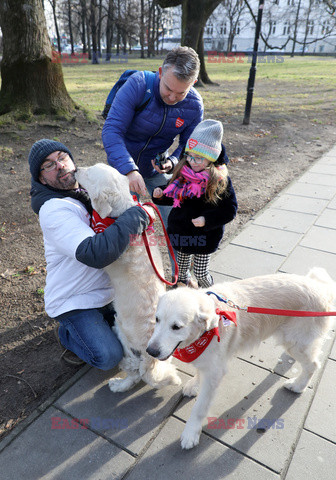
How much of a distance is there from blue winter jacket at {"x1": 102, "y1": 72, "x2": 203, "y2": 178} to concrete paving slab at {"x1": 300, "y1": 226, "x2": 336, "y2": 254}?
267 cm

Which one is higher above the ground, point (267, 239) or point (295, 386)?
point (267, 239)

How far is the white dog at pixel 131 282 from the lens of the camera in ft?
8.63

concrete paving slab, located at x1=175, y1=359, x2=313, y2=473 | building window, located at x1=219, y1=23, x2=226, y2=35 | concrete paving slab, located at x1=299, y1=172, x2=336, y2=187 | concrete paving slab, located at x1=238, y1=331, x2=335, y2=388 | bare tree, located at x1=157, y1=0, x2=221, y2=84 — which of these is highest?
building window, located at x1=219, y1=23, x2=226, y2=35

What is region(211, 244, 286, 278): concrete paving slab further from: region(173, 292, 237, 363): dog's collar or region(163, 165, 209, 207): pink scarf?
region(173, 292, 237, 363): dog's collar

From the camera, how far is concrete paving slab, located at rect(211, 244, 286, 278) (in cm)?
442

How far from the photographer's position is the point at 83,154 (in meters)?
8.02

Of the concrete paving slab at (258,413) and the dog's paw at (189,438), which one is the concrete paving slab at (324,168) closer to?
the concrete paving slab at (258,413)

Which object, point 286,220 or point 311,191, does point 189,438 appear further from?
point 311,191

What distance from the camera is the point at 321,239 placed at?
523cm

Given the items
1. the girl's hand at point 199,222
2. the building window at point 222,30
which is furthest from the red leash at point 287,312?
the building window at point 222,30

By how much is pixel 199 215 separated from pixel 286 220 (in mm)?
3108

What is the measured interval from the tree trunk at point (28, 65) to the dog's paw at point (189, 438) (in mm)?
8665

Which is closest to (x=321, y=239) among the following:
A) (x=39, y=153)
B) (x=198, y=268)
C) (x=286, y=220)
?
(x=286, y=220)

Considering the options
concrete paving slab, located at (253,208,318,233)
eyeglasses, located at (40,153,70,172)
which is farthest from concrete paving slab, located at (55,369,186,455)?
concrete paving slab, located at (253,208,318,233)
